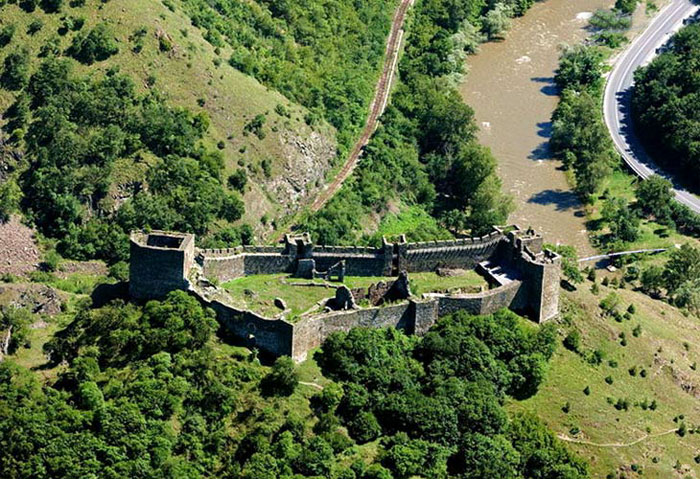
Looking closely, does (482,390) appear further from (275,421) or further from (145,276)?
(145,276)

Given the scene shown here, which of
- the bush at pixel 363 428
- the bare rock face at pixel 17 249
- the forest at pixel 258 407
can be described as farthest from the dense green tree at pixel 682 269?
the bare rock face at pixel 17 249

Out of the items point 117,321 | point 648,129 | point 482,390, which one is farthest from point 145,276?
point 648,129

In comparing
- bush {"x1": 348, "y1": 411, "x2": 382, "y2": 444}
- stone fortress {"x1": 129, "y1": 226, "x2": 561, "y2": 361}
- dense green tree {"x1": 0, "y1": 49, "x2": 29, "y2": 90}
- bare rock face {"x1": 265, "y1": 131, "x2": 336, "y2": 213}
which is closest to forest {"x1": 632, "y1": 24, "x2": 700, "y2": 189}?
bare rock face {"x1": 265, "y1": 131, "x2": 336, "y2": 213}

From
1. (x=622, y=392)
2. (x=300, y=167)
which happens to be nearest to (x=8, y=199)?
(x=300, y=167)

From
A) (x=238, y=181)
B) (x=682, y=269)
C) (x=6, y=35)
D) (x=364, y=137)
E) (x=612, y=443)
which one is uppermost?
(x=6, y=35)

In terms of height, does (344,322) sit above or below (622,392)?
above

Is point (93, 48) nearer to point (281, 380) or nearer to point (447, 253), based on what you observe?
point (447, 253)
